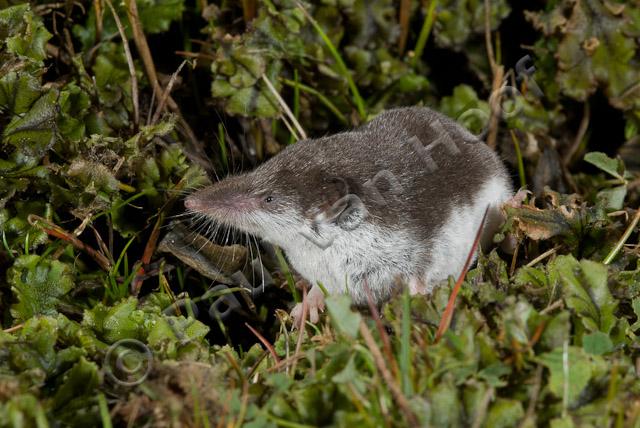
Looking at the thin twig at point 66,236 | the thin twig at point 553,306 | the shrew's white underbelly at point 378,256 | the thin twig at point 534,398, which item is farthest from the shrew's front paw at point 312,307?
the thin twig at point 534,398

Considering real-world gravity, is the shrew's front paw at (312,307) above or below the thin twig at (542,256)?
below

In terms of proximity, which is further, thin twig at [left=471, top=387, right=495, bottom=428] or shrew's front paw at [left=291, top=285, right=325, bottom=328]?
shrew's front paw at [left=291, top=285, right=325, bottom=328]

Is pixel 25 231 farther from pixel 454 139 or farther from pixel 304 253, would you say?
pixel 454 139

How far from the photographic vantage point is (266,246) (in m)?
3.73

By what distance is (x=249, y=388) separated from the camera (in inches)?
97.5

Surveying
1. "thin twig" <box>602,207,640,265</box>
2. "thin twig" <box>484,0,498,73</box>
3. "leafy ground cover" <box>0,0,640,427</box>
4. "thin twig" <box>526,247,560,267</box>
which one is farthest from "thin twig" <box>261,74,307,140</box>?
"thin twig" <box>602,207,640,265</box>

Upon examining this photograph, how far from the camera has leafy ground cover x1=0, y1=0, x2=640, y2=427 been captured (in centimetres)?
232

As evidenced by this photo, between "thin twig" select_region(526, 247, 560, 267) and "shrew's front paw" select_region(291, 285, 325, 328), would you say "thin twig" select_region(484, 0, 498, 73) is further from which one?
"shrew's front paw" select_region(291, 285, 325, 328)

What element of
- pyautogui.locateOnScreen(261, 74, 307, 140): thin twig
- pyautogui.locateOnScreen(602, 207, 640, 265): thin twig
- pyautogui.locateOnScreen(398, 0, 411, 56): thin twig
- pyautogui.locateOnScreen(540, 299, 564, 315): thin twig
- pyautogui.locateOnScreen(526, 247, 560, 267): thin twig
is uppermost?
pyautogui.locateOnScreen(398, 0, 411, 56): thin twig

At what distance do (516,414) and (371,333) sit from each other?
54cm

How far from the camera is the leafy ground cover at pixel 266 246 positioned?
232cm

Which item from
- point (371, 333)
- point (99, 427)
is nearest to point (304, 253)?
point (371, 333)

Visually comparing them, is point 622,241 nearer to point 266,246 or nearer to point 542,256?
point 542,256

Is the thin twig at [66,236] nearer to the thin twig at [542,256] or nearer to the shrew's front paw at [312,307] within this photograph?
the shrew's front paw at [312,307]
